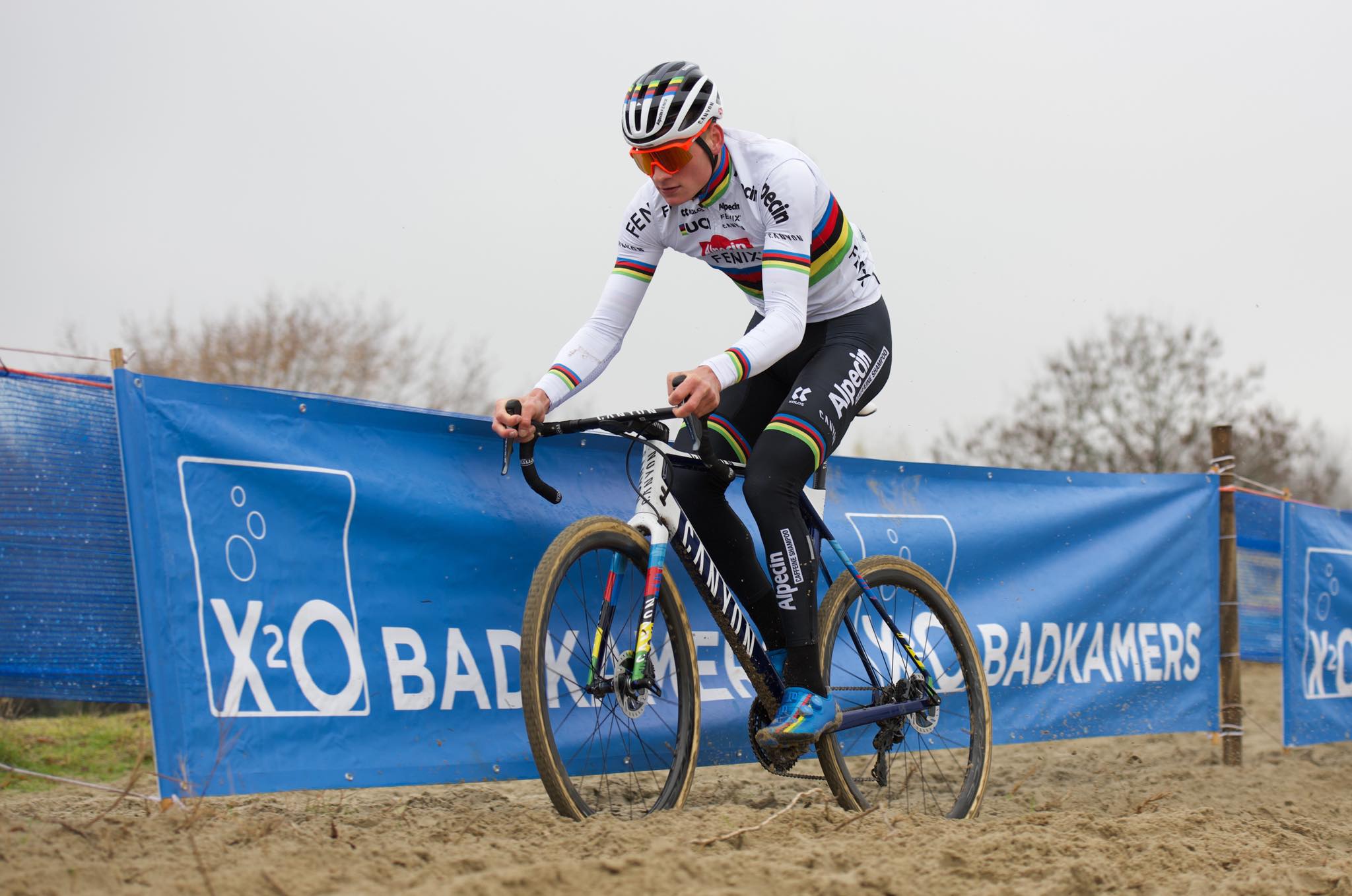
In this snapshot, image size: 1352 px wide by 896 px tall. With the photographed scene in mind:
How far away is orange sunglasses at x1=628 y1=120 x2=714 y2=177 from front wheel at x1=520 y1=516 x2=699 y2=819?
3.80 ft

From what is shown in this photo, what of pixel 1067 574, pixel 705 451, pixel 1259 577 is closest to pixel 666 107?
pixel 705 451

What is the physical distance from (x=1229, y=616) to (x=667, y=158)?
5.07 m

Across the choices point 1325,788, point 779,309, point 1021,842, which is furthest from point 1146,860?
point 1325,788

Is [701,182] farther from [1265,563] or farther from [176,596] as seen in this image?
[1265,563]

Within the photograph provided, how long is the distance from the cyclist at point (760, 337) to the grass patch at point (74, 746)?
2.90 metres

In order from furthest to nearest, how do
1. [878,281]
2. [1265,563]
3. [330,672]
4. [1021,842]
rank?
1. [1265,563]
2. [878,281]
3. [330,672]
4. [1021,842]

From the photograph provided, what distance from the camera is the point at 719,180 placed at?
3.90m

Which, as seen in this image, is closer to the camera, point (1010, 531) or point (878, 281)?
point (878, 281)

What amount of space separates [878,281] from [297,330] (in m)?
17.5

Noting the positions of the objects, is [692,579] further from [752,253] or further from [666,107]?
[666,107]

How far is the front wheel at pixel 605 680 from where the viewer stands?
11.0 ft

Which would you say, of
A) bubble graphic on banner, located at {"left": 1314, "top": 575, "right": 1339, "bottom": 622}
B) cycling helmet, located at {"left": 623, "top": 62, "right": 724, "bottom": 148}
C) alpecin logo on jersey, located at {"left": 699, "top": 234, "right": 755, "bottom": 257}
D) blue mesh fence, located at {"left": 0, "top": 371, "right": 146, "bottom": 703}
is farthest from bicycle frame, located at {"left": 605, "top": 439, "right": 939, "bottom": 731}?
bubble graphic on banner, located at {"left": 1314, "top": 575, "right": 1339, "bottom": 622}

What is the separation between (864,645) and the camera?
4574mm

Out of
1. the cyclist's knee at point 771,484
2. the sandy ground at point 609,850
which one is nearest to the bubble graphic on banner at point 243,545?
the sandy ground at point 609,850
